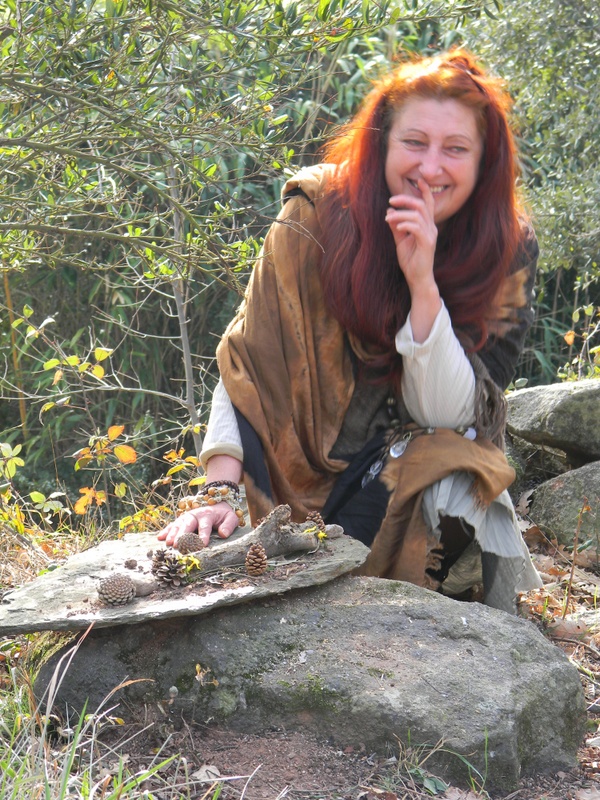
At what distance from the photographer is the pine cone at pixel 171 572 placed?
246 cm

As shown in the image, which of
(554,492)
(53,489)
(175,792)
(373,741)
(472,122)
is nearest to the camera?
(175,792)

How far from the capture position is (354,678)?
2295mm

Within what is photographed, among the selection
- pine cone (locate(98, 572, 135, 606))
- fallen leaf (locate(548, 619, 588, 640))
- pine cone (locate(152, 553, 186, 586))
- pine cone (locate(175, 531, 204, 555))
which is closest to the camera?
pine cone (locate(98, 572, 135, 606))

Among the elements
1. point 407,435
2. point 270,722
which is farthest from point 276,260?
point 270,722

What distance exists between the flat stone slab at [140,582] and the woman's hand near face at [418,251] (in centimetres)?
68

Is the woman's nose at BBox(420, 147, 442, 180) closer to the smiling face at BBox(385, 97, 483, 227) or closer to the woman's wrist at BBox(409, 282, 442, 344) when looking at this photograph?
the smiling face at BBox(385, 97, 483, 227)

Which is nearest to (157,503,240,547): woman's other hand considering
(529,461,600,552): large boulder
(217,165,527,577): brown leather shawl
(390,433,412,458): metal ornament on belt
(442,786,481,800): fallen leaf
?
(217,165,527,577): brown leather shawl

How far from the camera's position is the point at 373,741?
2.22 meters

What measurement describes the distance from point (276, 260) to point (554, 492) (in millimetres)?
1664

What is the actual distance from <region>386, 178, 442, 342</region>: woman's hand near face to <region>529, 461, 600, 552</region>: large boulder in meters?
1.41

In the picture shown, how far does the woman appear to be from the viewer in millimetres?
2961

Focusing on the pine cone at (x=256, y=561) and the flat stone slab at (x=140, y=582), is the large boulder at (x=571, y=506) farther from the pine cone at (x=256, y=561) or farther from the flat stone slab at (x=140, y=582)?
the pine cone at (x=256, y=561)

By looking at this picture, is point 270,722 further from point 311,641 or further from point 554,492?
point 554,492

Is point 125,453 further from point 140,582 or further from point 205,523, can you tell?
point 140,582
